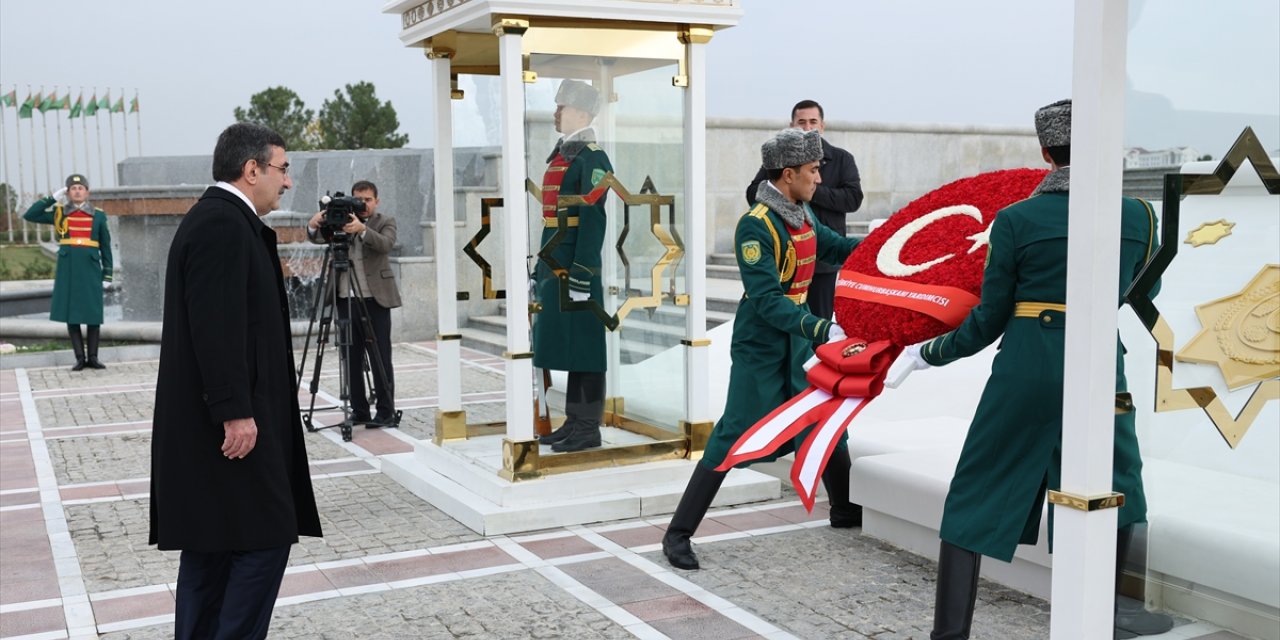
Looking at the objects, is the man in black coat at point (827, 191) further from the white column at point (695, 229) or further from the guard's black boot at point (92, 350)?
the guard's black boot at point (92, 350)

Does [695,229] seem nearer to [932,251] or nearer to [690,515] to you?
[690,515]

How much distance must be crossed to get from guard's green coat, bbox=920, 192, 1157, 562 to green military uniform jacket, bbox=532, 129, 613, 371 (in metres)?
2.85

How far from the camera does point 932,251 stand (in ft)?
11.7

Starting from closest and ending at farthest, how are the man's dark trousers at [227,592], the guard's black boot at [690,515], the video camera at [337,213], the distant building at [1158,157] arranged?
the distant building at [1158,157]
the man's dark trousers at [227,592]
the guard's black boot at [690,515]
the video camera at [337,213]

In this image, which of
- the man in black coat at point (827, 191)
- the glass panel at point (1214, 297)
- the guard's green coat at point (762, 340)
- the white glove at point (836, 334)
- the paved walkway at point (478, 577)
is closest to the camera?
the glass panel at point (1214, 297)

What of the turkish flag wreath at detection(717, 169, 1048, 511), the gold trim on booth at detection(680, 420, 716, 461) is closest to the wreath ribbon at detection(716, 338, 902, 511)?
the turkish flag wreath at detection(717, 169, 1048, 511)

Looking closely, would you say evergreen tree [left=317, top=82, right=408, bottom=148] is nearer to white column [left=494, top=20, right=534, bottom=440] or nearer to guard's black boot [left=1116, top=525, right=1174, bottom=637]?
white column [left=494, top=20, right=534, bottom=440]

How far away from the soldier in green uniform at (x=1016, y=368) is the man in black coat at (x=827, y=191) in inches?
136

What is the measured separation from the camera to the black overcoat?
3.30m

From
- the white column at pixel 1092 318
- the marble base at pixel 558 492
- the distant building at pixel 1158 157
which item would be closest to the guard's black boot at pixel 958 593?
the white column at pixel 1092 318

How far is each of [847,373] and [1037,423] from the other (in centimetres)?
54

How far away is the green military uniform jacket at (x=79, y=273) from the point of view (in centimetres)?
1161

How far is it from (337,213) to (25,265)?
19.7 m

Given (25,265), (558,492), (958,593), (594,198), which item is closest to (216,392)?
(958,593)
